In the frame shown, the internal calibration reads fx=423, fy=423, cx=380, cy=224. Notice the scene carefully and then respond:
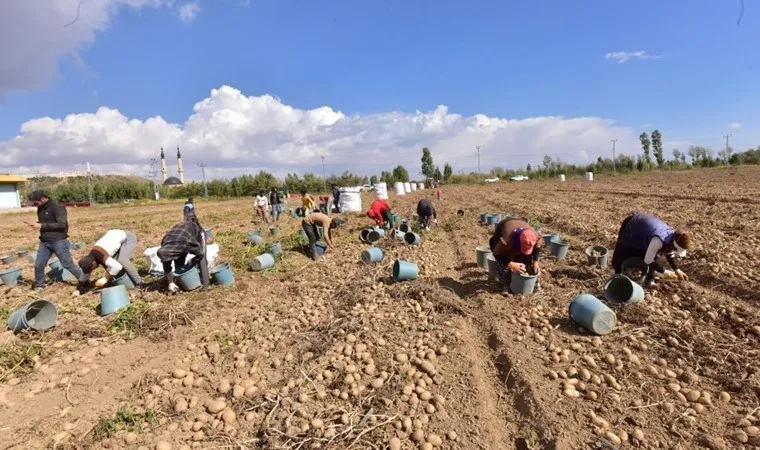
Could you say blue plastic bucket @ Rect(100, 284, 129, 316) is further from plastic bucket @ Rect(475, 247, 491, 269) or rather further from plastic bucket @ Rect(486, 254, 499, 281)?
plastic bucket @ Rect(475, 247, 491, 269)

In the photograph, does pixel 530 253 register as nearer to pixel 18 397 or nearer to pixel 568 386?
pixel 568 386

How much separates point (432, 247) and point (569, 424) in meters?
5.65

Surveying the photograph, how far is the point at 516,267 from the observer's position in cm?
495

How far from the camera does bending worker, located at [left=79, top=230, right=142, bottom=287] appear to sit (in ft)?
19.1

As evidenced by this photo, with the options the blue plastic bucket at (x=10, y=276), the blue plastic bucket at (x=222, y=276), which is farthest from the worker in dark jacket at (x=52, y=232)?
the blue plastic bucket at (x=222, y=276)

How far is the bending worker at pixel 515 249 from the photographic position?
4.84 metres

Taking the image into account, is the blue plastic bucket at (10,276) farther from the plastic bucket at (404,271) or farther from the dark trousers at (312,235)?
the plastic bucket at (404,271)

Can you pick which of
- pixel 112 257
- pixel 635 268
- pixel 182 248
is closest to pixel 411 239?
Answer: pixel 635 268

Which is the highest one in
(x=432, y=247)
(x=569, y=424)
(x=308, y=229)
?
(x=308, y=229)

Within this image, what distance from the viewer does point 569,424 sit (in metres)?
2.93

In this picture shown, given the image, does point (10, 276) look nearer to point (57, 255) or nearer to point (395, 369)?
point (57, 255)

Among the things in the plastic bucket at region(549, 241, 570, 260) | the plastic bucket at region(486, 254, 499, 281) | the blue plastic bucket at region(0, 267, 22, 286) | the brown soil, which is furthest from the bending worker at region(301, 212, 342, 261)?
the blue plastic bucket at region(0, 267, 22, 286)

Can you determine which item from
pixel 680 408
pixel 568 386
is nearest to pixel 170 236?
pixel 568 386

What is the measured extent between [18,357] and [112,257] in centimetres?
213
